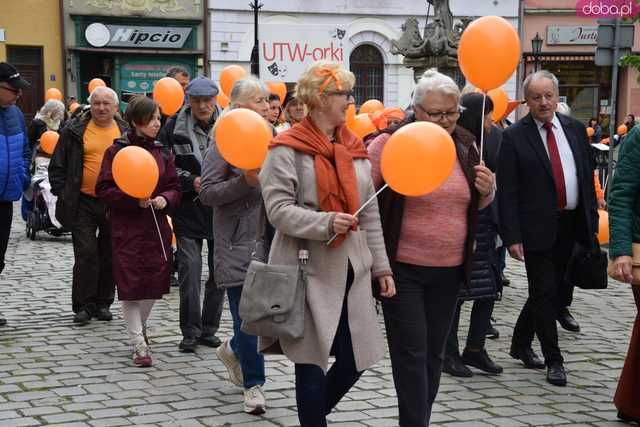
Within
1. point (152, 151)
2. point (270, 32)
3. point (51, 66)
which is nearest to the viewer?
point (152, 151)

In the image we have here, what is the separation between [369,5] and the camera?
3497 centimetres

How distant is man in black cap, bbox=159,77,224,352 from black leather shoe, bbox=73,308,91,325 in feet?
4.20

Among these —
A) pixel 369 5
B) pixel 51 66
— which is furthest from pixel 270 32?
pixel 369 5

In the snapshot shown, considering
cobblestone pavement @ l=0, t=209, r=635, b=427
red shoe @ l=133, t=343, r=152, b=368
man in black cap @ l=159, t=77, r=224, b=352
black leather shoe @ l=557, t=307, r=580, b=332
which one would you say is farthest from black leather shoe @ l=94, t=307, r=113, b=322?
black leather shoe @ l=557, t=307, r=580, b=332

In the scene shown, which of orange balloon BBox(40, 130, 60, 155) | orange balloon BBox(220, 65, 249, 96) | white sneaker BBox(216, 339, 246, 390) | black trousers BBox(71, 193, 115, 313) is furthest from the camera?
orange balloon BBox(40, 130, 60, 155)

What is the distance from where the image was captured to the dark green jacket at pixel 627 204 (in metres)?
5.24

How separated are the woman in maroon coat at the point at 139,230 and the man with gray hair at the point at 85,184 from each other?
119 centimetres

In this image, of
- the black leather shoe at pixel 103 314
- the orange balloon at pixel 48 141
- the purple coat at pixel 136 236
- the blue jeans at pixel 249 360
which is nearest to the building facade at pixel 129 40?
the orange balloon at pixel 48 141

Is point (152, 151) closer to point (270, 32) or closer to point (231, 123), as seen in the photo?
point (231, 123)

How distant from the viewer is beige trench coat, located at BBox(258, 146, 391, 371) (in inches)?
172

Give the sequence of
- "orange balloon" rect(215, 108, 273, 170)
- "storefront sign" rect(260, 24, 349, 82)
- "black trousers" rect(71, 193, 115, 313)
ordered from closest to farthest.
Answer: "orange balloon" rect(215, 108, 273, 170) → "black trousers" rect(71, 193, 115, 313) → "storefront sign" rect(260, 24, 349, 82)

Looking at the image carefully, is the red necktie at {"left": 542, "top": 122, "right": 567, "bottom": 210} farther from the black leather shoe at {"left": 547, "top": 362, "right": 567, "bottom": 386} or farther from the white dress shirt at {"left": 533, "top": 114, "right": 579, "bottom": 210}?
the black leather shoe at {"left": 547, "top": 362, "right": 567, "bottom": 386}

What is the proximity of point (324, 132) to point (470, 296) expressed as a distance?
2.42m

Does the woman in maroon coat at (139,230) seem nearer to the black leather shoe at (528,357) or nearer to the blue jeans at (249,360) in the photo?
the blue jeans at (249,360)
